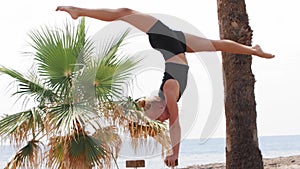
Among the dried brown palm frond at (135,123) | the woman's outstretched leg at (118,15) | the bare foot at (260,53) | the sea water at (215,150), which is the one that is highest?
the woman's outstretched leg at (118,15)

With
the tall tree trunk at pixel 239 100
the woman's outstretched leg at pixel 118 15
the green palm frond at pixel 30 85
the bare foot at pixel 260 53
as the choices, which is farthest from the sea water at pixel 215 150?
the woman's outstretched leg at pixel 118 15

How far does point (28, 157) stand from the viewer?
688 cm

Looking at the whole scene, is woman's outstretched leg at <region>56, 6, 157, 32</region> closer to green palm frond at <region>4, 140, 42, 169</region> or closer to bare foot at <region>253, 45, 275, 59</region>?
bare foot at <region>253, 45, 275, 59</region>

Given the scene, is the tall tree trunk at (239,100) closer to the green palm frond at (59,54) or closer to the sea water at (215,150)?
Result: the green palm frond at (59,54)

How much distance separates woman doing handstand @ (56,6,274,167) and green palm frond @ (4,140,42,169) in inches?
99.8

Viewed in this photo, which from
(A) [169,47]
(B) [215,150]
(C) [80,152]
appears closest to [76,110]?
(C) [80,152]

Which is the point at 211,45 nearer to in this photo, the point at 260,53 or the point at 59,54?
the point at 260,53

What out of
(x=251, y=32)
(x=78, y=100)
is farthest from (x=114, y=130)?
(x=251, y=32)

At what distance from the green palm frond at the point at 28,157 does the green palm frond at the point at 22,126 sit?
108 mm

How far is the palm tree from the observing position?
21.9ft

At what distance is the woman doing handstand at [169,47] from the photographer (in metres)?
4.46

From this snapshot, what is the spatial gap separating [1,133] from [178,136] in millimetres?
2870

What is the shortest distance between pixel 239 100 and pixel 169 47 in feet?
13.9

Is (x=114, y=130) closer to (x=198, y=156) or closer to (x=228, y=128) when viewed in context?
(x=228, y=128)
